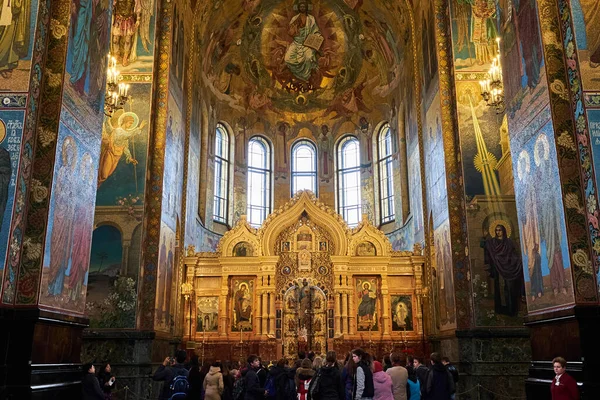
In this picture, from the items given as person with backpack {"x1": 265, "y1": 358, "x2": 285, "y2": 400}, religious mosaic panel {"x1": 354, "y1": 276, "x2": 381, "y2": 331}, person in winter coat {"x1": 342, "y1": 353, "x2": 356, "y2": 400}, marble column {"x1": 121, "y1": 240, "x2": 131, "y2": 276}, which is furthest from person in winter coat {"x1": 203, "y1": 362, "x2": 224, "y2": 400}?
religious mosaic panel {"x1": 354, "y1": 276, "x2": 381, "y2": 331}

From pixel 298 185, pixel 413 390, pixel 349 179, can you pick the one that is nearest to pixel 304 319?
pixel 298 185

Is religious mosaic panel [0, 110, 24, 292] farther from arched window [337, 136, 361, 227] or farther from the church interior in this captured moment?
arched window [337, 136, 361, 227]

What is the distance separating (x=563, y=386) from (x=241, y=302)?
1641cm

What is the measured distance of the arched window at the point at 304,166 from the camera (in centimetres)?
3144

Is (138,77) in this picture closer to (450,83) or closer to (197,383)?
(450,83)

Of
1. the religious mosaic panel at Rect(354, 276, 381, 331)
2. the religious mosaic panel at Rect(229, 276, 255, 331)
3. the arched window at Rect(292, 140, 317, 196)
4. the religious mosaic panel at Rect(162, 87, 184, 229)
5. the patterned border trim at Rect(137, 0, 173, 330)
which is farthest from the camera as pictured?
the arched window at Rect(292, 140, 317, 196)

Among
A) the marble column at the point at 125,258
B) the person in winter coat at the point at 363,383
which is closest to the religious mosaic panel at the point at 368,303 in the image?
the marble column at the point at 125,258

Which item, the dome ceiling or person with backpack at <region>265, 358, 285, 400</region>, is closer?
person with backpack at <region>265, 358, 285, 400</region>

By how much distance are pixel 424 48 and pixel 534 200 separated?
12.5 meters

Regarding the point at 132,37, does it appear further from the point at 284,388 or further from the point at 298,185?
the point at 298,185

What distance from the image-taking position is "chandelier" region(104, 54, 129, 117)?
14891 mm

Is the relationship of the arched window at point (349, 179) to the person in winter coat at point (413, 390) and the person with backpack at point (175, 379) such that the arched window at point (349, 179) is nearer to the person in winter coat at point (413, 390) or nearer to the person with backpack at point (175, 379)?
the person in winter coat at point (413, 390)

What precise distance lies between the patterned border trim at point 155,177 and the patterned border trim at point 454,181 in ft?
28.3

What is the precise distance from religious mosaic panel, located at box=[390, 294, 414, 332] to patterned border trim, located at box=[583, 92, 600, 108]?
1415 cm
